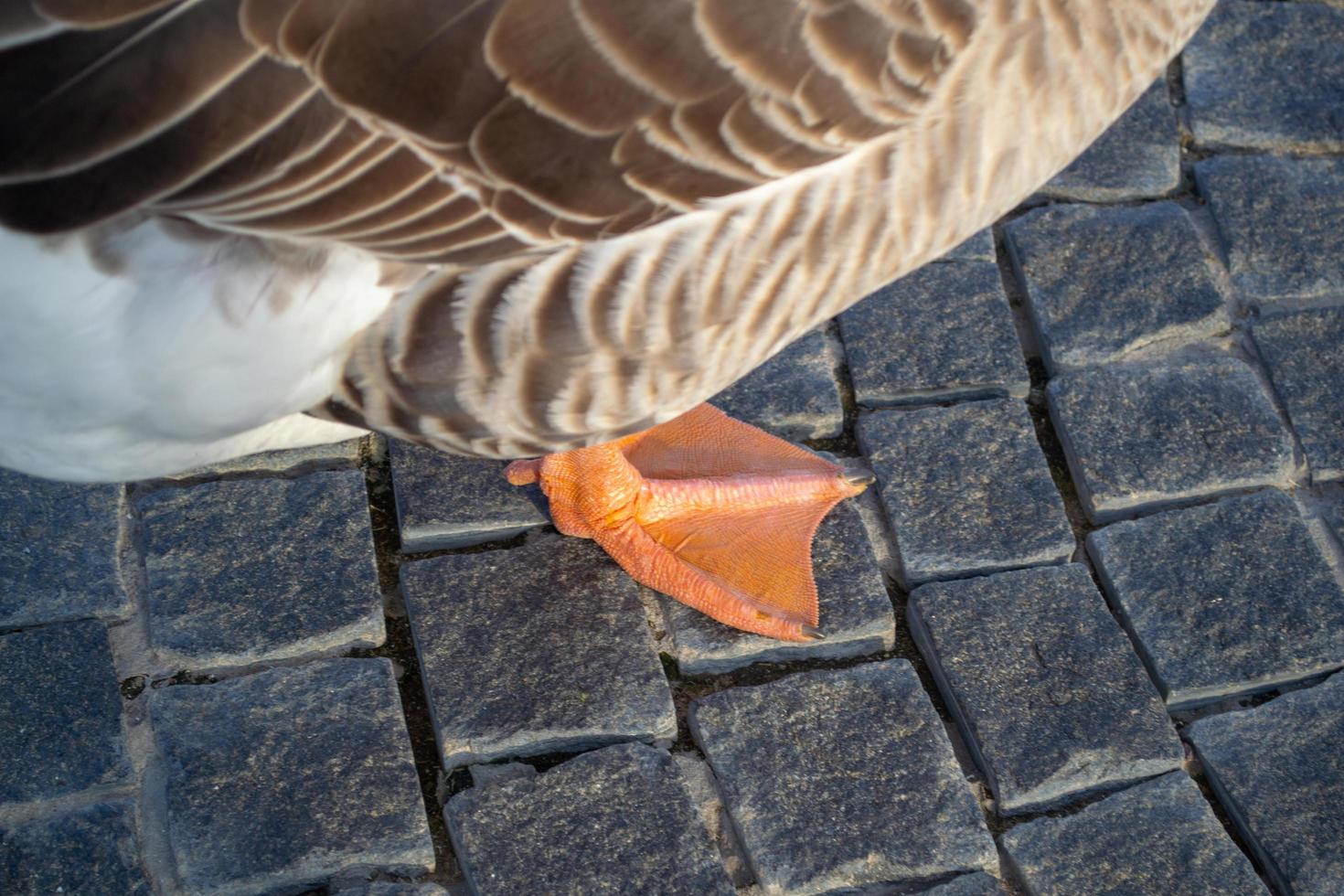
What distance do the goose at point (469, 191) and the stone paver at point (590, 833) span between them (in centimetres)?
56

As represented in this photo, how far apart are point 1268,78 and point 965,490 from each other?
1.59 metres

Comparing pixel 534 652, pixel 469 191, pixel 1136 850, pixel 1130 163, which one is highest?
pixel 469 191

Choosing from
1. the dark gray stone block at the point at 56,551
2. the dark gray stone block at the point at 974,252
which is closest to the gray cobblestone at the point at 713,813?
the dark gray stone block at the point at 56,551

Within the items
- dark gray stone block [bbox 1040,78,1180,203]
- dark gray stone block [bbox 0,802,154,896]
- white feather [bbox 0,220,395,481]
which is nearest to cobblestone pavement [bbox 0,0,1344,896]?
dark gray stone block [bbox 0,802,154,896]

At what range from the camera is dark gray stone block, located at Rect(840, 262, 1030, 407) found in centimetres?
294

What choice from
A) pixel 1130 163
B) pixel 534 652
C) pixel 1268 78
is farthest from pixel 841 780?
pixel 1268 78

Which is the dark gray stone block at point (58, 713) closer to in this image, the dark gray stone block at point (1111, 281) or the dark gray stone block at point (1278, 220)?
the dark gray stone block at point (1111, 281)

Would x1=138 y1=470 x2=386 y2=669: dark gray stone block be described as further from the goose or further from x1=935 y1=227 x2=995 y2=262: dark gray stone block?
x1=935 y1=227 x2=995 y2=262: dark gray stone block

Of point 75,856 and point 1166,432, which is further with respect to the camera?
point 1166,432

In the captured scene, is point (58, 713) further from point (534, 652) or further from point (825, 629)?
point (825, 629)

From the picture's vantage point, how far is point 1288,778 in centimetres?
240

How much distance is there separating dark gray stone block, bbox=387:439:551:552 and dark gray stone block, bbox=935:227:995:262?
110 centimetres

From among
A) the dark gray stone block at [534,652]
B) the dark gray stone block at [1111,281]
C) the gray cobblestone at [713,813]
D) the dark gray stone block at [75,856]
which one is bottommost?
the gray cobblestone at [713,813]

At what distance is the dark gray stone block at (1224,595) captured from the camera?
8.30 ft
